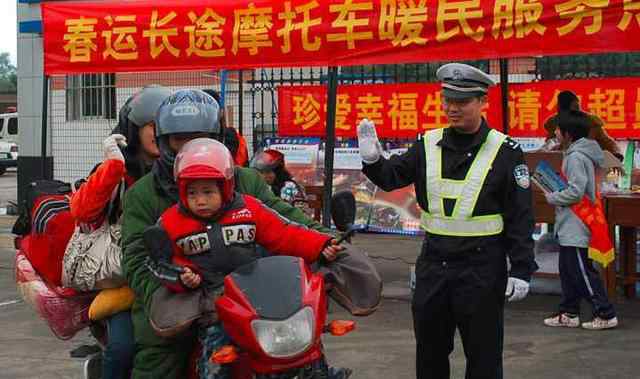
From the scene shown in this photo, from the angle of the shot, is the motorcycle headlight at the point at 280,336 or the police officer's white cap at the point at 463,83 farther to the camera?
the police officer's white cap at the point at 463,83

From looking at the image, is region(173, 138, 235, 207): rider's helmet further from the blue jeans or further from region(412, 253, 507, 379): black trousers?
region(412, 253, 507, 379): black trousers

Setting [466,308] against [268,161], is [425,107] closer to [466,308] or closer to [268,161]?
[268,161]

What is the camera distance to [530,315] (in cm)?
843

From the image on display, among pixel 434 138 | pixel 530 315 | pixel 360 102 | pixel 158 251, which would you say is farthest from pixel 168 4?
pixel 158 251

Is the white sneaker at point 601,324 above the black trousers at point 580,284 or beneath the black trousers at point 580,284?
beneath

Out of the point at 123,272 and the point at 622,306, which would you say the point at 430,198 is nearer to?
the point at 123,272

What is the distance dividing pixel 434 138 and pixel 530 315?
4.08m

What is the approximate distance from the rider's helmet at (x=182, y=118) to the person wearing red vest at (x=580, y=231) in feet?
14.9

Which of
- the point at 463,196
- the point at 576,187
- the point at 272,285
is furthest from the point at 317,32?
the point at 272,285

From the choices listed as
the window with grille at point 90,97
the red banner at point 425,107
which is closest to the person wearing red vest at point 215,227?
the red banner at point 425,107

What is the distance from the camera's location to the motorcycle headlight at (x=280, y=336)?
3.04 metres

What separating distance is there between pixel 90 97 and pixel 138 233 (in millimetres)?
13259

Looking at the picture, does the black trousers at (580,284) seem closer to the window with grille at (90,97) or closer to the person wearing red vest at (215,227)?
the person wearing red vest at (215,227)

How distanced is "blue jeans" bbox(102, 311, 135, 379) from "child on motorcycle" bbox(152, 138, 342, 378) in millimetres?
773
